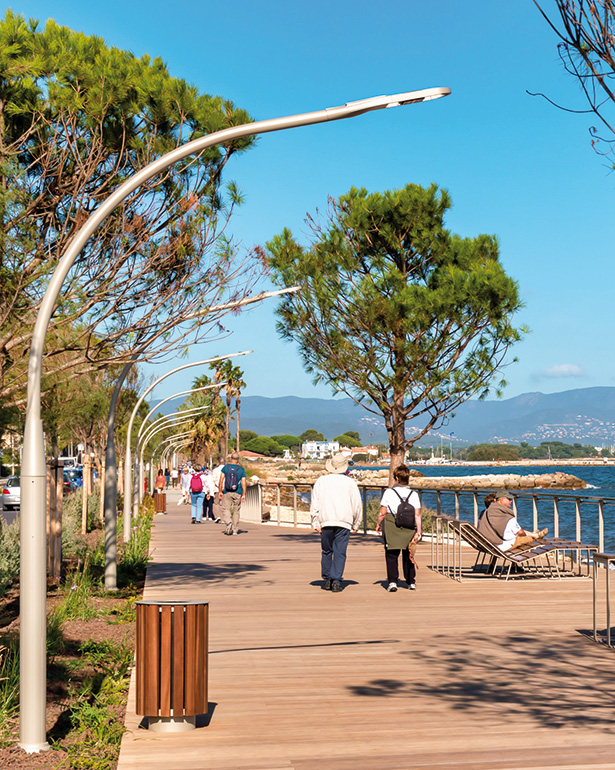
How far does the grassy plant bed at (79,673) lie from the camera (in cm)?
564

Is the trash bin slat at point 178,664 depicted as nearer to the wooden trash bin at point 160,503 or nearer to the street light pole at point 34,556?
the street light pole at point 34,556

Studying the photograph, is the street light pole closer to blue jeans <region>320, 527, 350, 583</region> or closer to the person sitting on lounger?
blue jeans <region>320, 527, 350, 583</region>

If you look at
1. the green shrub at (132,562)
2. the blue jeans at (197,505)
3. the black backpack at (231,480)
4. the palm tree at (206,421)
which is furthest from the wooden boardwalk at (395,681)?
the palm tree at (206,421)

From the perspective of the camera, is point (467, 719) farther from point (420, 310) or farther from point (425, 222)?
point (425, 222)

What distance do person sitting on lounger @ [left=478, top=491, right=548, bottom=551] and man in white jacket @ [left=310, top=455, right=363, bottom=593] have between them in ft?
7.47

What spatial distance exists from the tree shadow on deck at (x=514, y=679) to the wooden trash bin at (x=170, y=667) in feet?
5.03

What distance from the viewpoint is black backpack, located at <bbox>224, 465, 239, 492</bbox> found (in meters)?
21.5

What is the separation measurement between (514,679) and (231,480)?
14.6 metres

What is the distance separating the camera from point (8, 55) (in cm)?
947

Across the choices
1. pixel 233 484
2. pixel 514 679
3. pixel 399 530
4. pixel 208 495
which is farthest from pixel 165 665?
pixel 208 495

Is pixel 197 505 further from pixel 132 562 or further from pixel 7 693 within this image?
pixel 7 693

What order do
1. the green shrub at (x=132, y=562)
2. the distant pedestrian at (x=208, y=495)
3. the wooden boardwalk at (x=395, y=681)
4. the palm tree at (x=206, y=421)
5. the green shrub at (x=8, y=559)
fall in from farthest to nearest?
the palm tree at (x=206, y=421) < the distant pedestrian at (x=208, y=495) < the green shrub at (x=132, y=562) < the green shrub at (x=8, y=559) < the wooden boardwalk at (x=395, y=681)

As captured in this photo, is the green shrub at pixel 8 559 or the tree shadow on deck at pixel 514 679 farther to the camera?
the green shrub at pixel 8 559

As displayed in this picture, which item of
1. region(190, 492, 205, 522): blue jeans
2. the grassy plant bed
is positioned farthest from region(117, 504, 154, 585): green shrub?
region(190, 492, 205, 522): blue jeans
